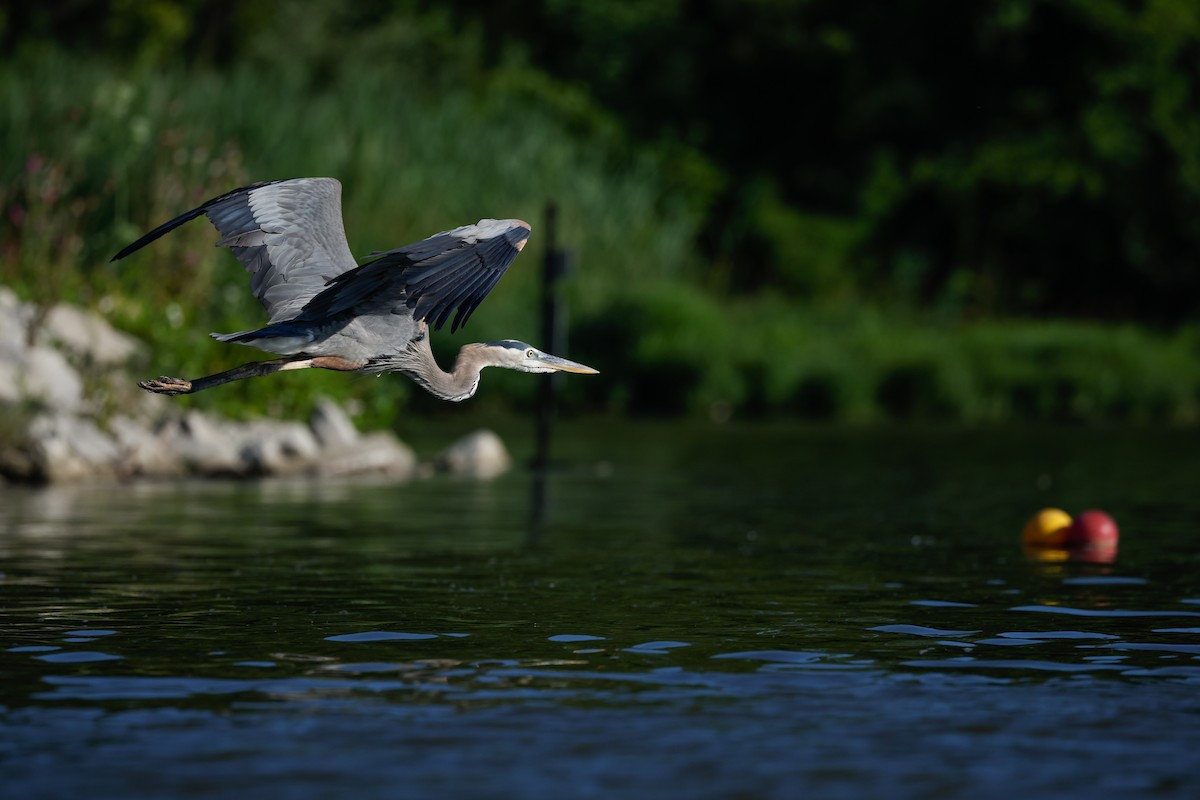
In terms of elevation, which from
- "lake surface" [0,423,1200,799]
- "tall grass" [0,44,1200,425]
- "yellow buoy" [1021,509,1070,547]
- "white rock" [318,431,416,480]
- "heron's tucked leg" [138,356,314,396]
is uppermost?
"tall grass" [0,44,1200,425]


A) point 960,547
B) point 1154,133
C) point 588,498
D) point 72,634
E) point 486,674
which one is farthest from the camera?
point 1154,133

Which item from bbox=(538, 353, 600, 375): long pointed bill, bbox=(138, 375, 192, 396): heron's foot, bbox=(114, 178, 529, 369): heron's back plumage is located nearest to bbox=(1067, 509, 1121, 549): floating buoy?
bbox=(538, 353, 600, 375): long pointed bill

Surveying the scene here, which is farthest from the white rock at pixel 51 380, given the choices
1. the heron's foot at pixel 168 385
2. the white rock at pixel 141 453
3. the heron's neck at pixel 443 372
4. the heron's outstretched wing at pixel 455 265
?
the heron's outstretched wing at pixel 455 265

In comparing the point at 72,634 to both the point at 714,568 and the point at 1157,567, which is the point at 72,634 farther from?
the point at 1157,567

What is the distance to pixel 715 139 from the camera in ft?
155

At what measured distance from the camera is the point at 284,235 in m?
11.5

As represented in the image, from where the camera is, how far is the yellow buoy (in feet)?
49.5

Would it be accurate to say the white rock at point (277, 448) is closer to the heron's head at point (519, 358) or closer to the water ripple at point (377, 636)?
the heron's head at point (519, 358)

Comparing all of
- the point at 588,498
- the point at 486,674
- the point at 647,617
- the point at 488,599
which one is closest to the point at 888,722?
the point at 486,674

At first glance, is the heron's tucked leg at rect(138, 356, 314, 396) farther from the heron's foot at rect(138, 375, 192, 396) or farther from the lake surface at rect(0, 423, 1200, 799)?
the lake surface at rect(0, 423, 1200, 799)

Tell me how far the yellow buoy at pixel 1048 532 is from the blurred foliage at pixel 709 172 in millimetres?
10009

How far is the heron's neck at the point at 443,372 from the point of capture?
11555 mm

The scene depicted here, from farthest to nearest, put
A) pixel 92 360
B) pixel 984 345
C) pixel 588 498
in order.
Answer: pixel 984 345 → pixel 92 360 → pixel 588 498

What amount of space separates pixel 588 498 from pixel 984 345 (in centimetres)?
1592
